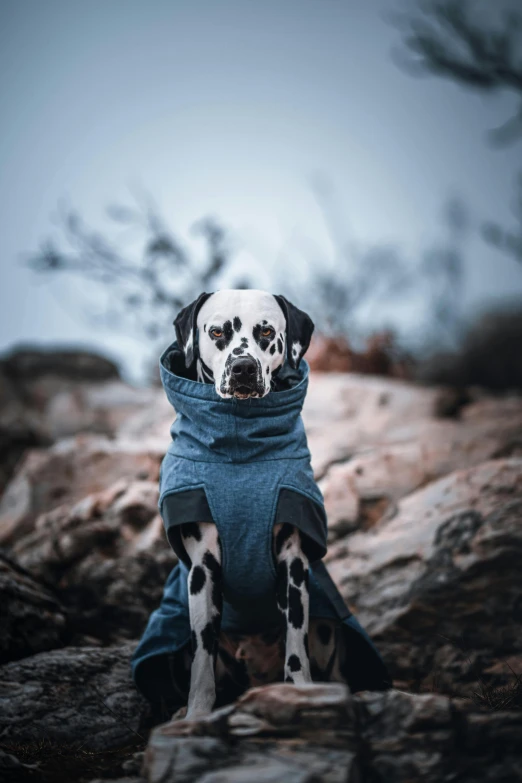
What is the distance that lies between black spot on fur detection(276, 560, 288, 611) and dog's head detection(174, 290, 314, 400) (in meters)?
0.82

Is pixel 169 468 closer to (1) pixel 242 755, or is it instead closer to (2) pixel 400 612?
(1) pixel 242 755

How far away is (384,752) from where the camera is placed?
2.45 meters

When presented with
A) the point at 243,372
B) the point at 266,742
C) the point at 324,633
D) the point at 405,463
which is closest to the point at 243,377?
the point at 243,372

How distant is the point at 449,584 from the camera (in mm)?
4391

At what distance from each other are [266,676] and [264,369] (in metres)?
1.61

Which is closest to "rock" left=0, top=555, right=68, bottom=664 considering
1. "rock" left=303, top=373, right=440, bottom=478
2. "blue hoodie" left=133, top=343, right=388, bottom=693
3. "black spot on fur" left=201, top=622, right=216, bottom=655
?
"blue hoodie" left=133, top=343, right=388, bottom=693

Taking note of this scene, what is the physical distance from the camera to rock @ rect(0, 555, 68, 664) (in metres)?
3.95

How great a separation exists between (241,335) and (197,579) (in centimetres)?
118

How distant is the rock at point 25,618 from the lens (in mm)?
3947

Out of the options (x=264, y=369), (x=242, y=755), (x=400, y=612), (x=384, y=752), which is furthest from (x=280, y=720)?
(x=400, y=612)

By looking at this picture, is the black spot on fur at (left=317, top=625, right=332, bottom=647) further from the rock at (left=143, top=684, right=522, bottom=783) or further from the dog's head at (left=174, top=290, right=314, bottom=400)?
the dog's head at (left=174, top=290, right=314, bottom=400)

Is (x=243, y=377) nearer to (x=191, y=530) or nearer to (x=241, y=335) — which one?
(x=241, y=335)

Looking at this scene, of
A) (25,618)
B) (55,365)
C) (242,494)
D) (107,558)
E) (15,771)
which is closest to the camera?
(15,771)

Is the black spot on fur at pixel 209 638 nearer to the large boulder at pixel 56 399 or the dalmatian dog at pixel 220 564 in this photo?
the dalmatian dog at pixel 220 564
